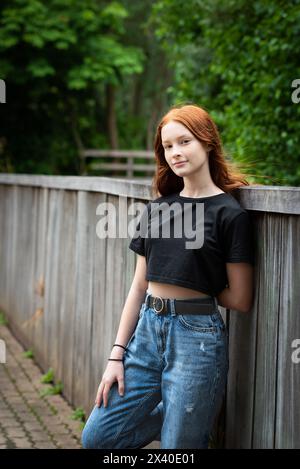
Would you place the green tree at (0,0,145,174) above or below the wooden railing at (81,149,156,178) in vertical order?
above

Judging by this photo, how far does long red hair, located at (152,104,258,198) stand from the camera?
3295 millimetres

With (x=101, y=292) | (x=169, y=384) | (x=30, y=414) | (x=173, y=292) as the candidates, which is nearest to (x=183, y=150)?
(x=173, y=292)

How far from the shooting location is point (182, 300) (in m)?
3.20

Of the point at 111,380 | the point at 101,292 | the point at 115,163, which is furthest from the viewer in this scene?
the point at 115,163

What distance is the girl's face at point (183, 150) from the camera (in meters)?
3.28

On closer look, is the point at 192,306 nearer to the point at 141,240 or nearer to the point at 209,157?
the point at 141,240

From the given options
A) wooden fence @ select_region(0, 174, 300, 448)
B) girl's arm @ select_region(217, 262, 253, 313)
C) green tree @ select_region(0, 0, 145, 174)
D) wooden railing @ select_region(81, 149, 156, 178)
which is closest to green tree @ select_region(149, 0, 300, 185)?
wooden fence @ select_region(0, 174, 300, 448)

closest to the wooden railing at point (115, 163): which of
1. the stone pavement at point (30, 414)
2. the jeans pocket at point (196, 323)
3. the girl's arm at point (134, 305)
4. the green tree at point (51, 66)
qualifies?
the green tree at point (51, 66)

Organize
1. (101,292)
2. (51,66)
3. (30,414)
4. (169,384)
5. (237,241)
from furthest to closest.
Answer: (51,66) < (30,414) < (101,292) < (169,384) < (237,241)

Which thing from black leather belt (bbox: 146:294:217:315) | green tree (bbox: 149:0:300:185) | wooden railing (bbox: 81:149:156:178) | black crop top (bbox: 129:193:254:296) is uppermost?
wooden railing (bbox: 81:149:156:178)

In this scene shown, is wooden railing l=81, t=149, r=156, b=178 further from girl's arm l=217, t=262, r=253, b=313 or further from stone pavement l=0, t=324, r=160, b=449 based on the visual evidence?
girl's arm l=217, t=262, r=253, b=313

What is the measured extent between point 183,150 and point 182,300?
58cm

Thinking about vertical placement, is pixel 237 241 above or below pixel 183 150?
below

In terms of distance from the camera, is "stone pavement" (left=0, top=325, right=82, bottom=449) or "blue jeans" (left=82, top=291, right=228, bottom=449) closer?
"blue jeans" (left=82, top=291, right=228, bottom=449)
